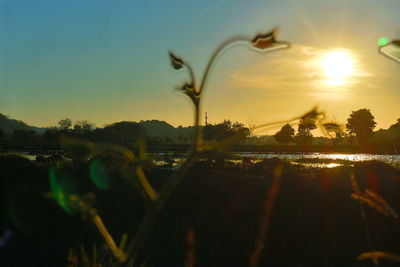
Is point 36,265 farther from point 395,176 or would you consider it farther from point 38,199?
point 395,176

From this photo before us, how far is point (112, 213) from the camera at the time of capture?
6.97 metres

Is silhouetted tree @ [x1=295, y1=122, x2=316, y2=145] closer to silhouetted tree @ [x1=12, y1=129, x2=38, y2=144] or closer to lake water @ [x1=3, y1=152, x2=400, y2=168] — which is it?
lake water @ [x1=3, y1=152, x2=400, y2=168]

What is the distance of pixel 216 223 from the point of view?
6.67 metres

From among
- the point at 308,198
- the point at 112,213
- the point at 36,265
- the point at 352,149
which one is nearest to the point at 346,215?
the point at 308,198

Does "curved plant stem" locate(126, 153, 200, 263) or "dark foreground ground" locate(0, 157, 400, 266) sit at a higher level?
"curved plant stem" locate(126, 153, 200, 263)

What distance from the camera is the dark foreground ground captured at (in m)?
6.25

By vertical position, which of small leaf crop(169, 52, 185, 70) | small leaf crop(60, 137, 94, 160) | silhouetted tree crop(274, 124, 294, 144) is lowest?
small leaf crop(60, 137, 94, 160)

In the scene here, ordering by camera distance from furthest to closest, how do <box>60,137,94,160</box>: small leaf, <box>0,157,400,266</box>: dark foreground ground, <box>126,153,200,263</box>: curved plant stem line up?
<box>0,157,400,266</box>: dark foreground ground
<box>60,137,94,160</box>: small leaf
<box>126,153,200,263</box>: curved plant stem

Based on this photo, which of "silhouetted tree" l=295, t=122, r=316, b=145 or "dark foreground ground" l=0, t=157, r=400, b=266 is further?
"dark foreground ground" l=0, t=157, r=400, b=266

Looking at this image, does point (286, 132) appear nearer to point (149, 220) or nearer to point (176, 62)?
point (176, 62)

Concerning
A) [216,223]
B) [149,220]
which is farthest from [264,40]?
[216,223]

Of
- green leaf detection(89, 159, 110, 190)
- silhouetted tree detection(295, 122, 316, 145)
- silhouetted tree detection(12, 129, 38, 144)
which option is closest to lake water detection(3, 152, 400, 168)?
silhouetted tree detection(295, 122, 316, 145)

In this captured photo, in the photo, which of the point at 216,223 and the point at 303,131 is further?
the point at 216,223

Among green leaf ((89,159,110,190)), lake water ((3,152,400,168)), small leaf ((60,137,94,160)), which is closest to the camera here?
small leaf ((60,137,94,160))
